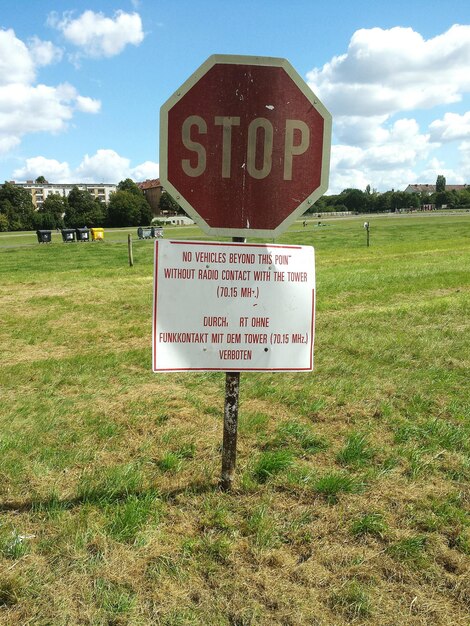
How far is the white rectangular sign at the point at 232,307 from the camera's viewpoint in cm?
273

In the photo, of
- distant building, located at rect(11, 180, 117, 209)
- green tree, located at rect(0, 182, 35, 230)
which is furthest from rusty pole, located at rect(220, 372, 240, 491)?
distant building, located at rect(11, 180, 117, 209)

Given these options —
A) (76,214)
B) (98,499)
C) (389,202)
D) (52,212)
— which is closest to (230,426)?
(98,499)

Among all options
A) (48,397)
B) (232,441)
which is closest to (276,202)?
(232,441)

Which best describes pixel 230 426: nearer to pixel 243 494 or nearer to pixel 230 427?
pixel 230 427

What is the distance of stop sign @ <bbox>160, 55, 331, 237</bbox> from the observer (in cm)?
257

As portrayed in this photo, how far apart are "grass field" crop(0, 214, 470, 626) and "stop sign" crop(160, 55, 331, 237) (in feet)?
5.42

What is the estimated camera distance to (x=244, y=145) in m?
2.62

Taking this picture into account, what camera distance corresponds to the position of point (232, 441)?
306cm

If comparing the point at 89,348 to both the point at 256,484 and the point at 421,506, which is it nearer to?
the point at 256,484

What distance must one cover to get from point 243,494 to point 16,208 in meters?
111

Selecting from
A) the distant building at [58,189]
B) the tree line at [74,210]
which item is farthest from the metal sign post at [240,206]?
the distant building at [58,189]

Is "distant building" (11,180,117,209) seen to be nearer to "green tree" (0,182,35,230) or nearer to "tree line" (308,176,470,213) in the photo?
"green tree" (0,182,35,230)

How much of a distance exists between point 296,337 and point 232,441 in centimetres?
79

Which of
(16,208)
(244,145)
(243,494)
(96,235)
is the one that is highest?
(16,208)
